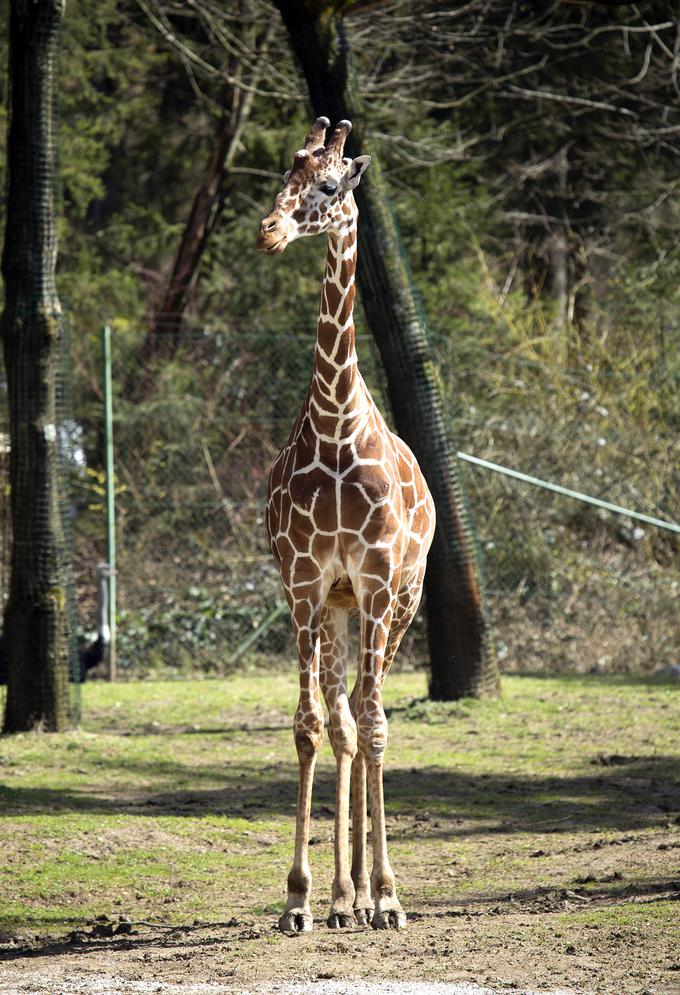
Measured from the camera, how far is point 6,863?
19.6 feet

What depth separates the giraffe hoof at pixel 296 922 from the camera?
5141mm

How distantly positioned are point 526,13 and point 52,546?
12.2 m

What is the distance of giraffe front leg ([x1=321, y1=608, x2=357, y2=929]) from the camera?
5312 millimetres

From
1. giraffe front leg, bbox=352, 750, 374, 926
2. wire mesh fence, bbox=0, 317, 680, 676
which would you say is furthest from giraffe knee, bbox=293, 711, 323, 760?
wire mesh fence, bbox=0, 317, 680, 676

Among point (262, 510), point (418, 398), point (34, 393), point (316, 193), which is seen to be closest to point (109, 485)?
point (262, 510)

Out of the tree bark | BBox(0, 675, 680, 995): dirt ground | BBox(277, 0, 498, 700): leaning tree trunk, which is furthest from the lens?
the tree bark

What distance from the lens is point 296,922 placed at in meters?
5.16

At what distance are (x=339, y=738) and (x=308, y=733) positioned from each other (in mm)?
136

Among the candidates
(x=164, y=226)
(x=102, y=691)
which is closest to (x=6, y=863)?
(x=102, y=691)

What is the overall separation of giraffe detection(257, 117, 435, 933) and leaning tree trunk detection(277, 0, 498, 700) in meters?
4.46

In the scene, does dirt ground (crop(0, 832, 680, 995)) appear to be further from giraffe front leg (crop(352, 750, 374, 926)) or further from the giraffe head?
the giraffe head

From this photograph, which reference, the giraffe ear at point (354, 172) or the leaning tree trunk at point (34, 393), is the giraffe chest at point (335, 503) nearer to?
the giraffe ear at point (354, 172)

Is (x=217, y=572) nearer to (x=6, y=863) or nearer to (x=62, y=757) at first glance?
(x=62, y=757)

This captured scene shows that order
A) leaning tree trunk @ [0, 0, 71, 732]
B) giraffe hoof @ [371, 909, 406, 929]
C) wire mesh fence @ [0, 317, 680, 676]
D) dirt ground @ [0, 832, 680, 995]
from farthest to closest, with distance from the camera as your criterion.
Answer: wire mesh fence @ [0, 317, 680, 676], leaning tree trunk @ [0, 0, 71, 732], giraffe hoof @ [371, 909, 406, 929], dirt ground @ [0, 832, 680, 995]
